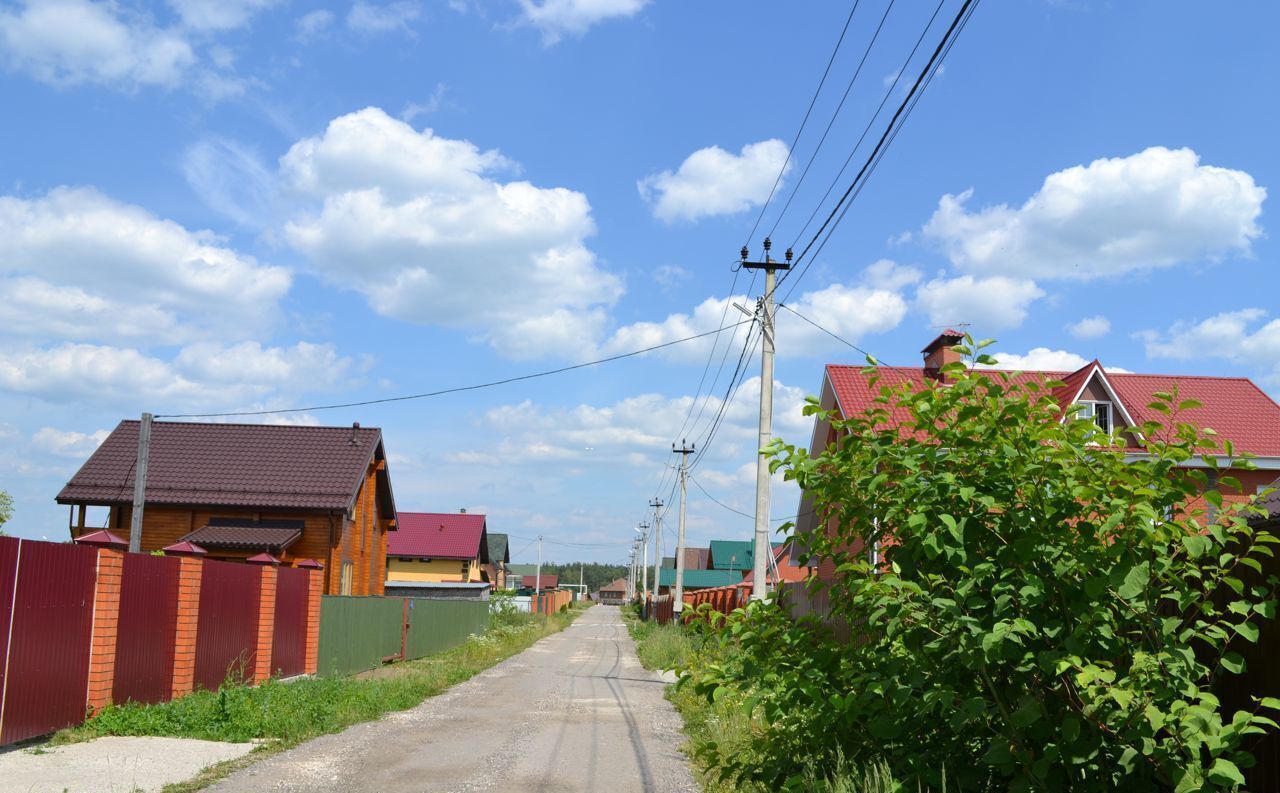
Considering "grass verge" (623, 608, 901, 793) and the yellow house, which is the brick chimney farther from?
the yellow house

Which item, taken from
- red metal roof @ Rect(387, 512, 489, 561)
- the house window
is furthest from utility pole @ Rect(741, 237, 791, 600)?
red metal roof @ Rect(387, 512, 489, 561)

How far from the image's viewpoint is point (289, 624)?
16.5 meters

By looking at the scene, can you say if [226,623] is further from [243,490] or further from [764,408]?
[243,490]

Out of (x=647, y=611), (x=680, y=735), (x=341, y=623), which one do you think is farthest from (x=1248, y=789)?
(x=647, y=611)

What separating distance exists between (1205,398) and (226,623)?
27.5 metres

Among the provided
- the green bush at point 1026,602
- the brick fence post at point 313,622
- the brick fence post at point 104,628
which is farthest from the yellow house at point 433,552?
the green bush at point 1026,602

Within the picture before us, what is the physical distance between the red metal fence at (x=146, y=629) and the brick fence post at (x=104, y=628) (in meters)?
0.18

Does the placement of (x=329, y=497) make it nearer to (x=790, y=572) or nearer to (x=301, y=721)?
(x=301, y=721)

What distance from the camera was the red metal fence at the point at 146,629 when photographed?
35.5 ft

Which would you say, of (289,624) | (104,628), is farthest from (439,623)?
(104,628)

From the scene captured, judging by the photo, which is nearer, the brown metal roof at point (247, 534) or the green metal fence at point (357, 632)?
the green metal fence at point (357, 632)

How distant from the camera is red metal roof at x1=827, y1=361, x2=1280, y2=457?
27703mm

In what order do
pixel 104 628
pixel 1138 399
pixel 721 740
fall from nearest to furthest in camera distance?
pixel 721 740, pixel 104 628, pixel 1138 399

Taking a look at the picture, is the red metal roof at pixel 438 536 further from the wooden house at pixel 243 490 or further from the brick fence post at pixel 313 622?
the brick fence post at pixel 313 622
